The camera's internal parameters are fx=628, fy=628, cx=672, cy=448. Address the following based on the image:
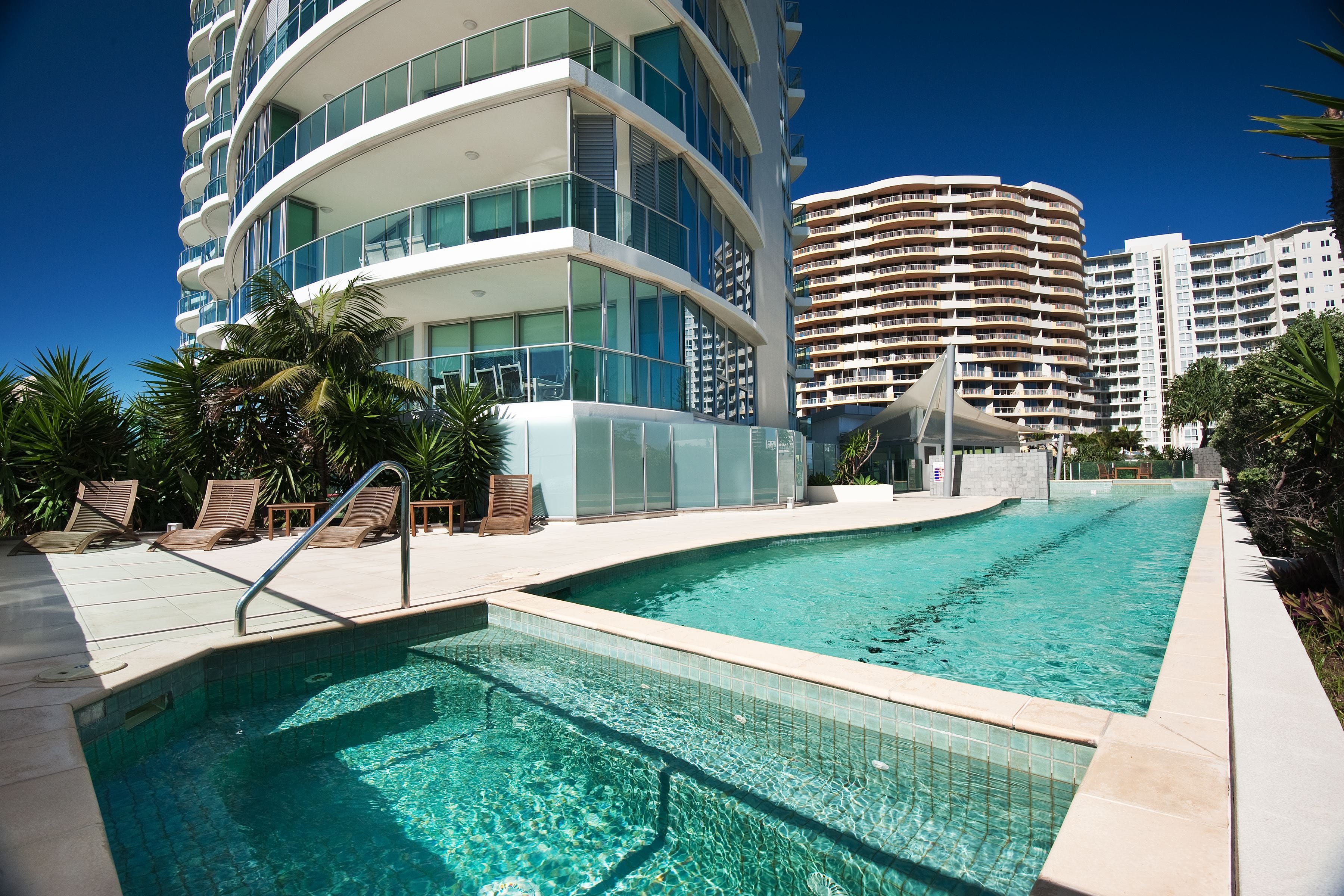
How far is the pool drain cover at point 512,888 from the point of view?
2123 millimetres

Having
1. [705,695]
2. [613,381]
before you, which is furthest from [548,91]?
[705,695]

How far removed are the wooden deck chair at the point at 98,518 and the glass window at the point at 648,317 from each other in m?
8.95

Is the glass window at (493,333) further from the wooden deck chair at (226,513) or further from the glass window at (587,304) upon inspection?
the wooden deck chair at (226,513)

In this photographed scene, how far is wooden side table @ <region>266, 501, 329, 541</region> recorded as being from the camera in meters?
9.40

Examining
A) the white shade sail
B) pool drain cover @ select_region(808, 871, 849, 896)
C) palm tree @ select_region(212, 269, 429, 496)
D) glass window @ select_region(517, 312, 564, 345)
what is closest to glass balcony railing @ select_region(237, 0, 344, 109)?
palm tree @ select_region(212, 269, 429, 496)

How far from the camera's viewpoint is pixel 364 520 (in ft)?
30.7

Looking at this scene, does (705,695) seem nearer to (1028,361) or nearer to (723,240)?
(723,240)

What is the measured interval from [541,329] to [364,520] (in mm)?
7272

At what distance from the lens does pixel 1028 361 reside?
69.4 m

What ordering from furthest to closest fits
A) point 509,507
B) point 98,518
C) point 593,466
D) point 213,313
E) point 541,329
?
point 213,313, point 541,329, point 593,466, point 509,507, point 98,518

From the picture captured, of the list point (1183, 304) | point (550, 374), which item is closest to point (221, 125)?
point (550, 374)

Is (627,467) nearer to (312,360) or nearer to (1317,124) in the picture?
(312,360)

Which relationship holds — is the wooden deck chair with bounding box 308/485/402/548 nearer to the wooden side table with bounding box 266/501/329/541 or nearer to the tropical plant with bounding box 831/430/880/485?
the wooden side table with bounding box 266/501/329/541

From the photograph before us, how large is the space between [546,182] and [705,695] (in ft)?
36.3
